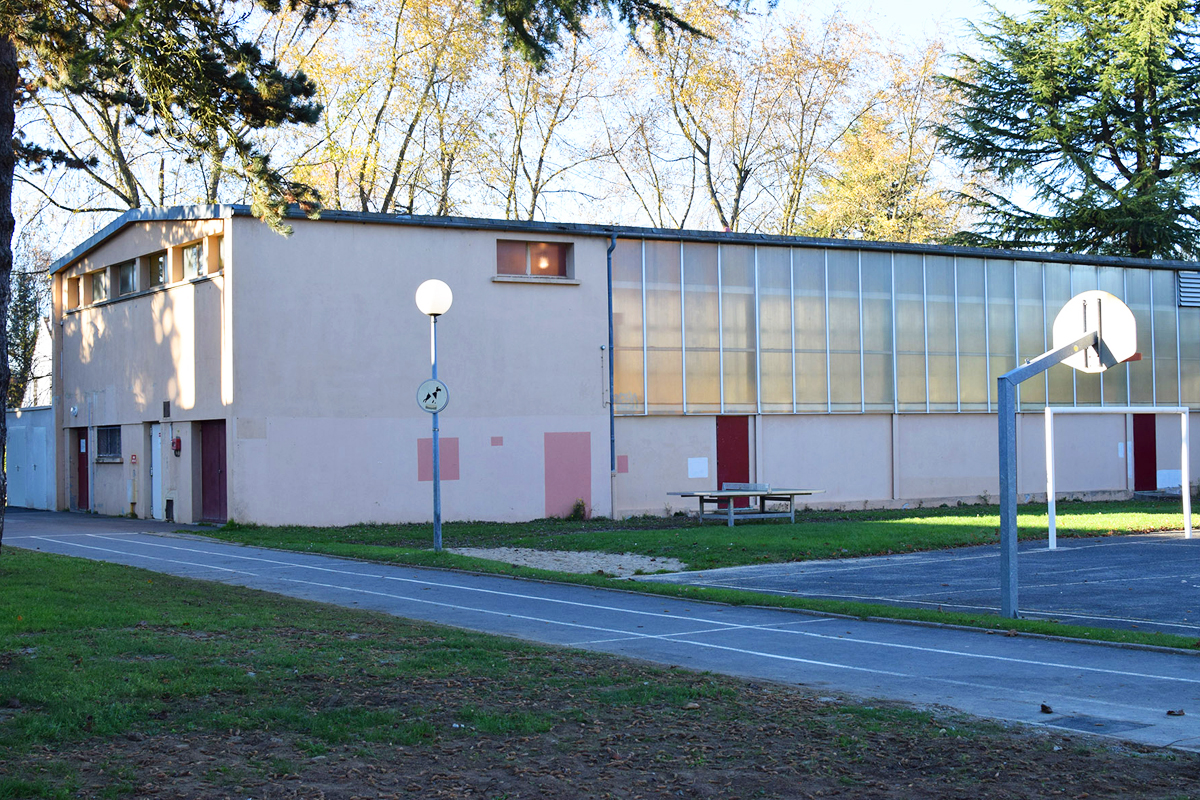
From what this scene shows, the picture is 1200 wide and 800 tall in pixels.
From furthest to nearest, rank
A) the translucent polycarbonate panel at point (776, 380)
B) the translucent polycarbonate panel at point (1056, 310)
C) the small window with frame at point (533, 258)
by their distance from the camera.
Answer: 1. the translucent polycarbonate panel at point (1056, 310)
2. the translucent polycarbonate panel at point (776, 380)
3. the small window with frame at point (533, 258)

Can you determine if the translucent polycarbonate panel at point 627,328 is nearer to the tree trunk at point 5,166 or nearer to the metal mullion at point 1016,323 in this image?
the metal mullion at point 1016,323

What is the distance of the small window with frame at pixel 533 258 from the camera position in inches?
1105

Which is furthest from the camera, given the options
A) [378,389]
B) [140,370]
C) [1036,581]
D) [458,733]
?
[140,370]

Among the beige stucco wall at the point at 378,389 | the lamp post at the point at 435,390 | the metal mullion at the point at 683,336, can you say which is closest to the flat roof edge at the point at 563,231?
the beige stucco wall at the point at 378,389

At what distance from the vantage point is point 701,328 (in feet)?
98.5

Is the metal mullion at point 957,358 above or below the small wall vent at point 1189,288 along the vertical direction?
below

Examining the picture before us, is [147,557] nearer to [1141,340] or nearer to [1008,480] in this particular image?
[1008,480]

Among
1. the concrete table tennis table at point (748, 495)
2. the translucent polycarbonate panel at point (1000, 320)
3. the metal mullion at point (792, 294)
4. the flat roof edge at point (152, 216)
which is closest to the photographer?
the concrete table tennis table at point (748, 495)

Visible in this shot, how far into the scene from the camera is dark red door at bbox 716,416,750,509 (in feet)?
99.1

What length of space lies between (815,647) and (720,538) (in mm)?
10868

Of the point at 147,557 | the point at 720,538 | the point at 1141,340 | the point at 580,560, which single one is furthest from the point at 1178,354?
the point at 147,557

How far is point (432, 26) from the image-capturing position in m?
35.9

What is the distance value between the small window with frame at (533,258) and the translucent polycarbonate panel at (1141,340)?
18056mm

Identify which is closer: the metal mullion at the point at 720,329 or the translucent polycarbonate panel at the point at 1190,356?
the metal mullion at the point at 720,329
